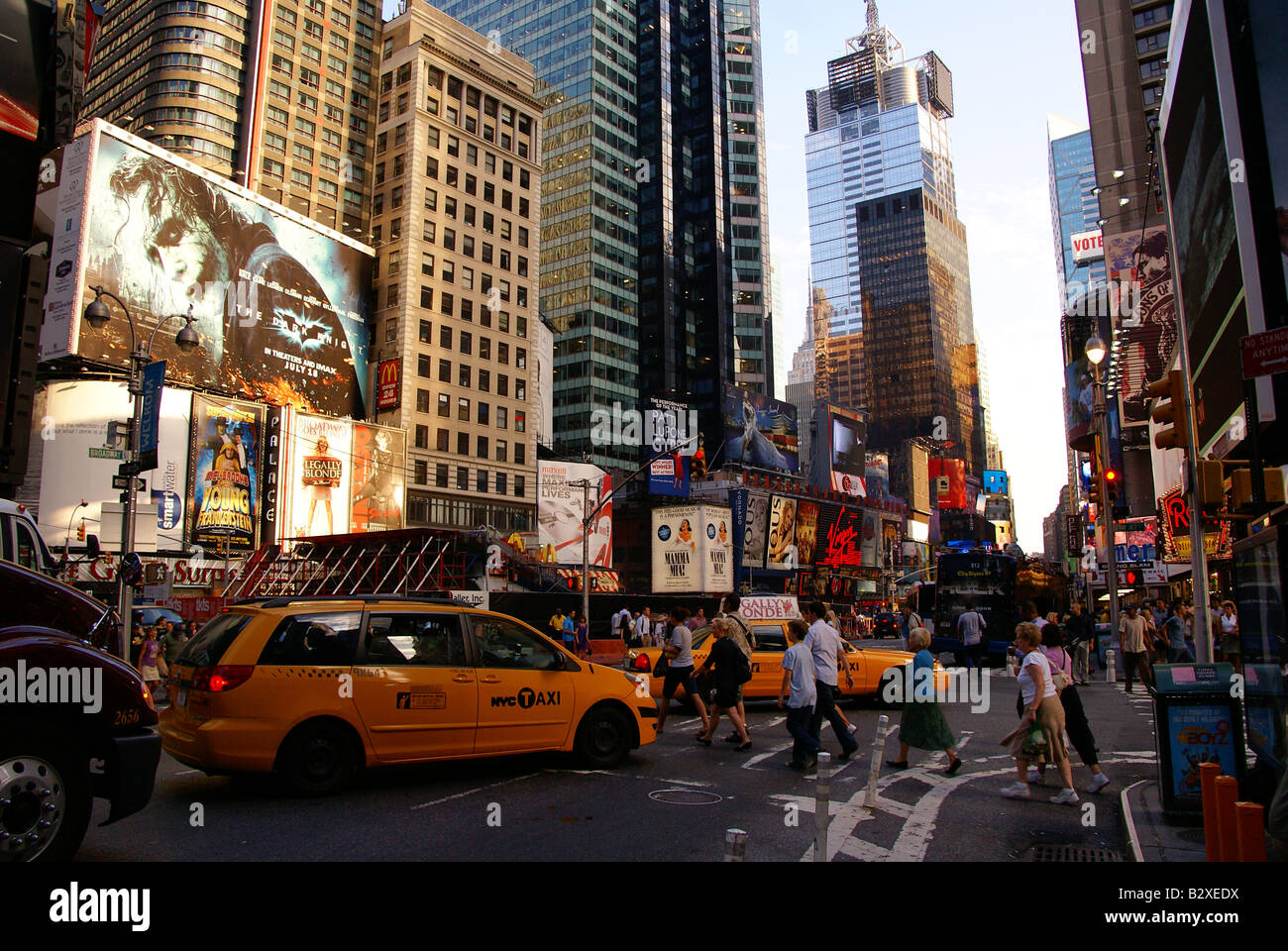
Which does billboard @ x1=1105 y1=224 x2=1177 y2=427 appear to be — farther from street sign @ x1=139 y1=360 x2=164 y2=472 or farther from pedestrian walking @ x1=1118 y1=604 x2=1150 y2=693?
street sign @ x1=139 y1=360 x2=164 y2=472

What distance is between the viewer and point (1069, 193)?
159 metres

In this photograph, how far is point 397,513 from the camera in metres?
55.6

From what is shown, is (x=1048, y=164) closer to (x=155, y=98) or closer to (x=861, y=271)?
(x=861, y=271)

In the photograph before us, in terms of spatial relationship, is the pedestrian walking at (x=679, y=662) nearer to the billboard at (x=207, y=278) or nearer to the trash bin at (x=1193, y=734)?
the trash bin at (x=1193, y=734)

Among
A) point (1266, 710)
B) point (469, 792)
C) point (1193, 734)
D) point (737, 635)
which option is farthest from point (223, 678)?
point (1266, 710)

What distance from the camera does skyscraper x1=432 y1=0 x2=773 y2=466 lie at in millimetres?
94312

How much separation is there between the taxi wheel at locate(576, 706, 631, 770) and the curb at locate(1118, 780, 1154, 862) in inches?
195

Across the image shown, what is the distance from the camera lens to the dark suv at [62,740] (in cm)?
476

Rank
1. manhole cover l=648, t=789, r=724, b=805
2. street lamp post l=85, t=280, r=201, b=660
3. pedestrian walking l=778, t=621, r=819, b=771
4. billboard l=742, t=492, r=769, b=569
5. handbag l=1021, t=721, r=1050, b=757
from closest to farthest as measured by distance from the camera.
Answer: manhole cover l=648, t=789, r=724, b=805
handbag l=1021, t=721, r=1050, b=757
pedestrian walking l=778, t=621, r=819, b=771
street lamp post l=85, t=280, r=201, b=660
billboard l=742, t=492, r=769, b=569

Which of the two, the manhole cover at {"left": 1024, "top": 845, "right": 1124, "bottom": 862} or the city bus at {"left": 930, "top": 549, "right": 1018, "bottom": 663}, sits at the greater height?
the city bus at {"left": 930, "top": 549, "right": 1018, "bottom": 663}

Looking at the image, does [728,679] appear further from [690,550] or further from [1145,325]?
[1145,325]

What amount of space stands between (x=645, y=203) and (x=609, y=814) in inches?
4037

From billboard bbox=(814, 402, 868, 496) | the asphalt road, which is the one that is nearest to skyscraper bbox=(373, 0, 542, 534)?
billboard bbox=(814, 402, 868, 496)

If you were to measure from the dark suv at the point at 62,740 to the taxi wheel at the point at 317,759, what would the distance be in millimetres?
2087
